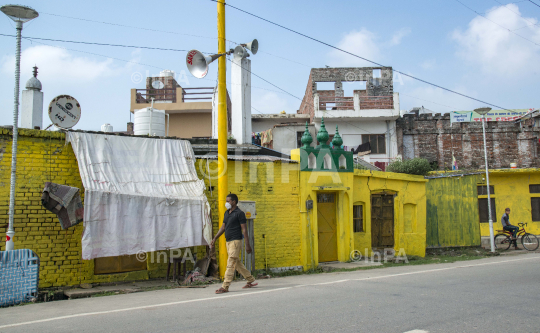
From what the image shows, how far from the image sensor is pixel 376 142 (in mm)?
27062

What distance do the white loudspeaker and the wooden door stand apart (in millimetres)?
7892

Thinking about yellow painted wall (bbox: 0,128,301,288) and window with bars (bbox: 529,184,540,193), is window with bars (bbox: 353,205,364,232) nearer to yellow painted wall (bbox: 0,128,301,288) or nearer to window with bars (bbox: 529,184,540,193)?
yellow painted wall (bbox: 0,128,301,288)

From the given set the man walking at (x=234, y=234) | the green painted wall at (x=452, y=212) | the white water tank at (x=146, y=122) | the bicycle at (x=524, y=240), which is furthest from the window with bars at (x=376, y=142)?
the man walking at (x=234, y=234)

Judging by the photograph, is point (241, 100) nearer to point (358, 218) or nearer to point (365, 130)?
point (358, 218)

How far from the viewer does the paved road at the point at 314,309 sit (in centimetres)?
522

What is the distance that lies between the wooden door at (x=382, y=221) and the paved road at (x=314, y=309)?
6.24 meters

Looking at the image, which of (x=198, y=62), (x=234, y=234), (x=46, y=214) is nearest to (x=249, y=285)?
(x=234, y=234)

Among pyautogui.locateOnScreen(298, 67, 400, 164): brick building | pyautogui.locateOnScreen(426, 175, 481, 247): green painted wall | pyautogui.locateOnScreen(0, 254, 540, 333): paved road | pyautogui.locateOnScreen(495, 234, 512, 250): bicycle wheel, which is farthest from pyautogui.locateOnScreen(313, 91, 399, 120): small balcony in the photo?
pyautogui.locateOnScreen(0, 254, 540, 333): paved road

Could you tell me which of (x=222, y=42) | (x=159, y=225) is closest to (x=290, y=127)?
(x=222, y=42)

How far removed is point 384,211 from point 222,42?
8.55 metres

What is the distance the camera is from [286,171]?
1220 cm

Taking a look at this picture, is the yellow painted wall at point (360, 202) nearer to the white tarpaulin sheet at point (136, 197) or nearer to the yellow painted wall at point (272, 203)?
the yellow painted wall at point (272, 203)

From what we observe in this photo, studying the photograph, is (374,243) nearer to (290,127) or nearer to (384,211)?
(384,211)

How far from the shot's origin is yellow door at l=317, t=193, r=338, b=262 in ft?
43.2
